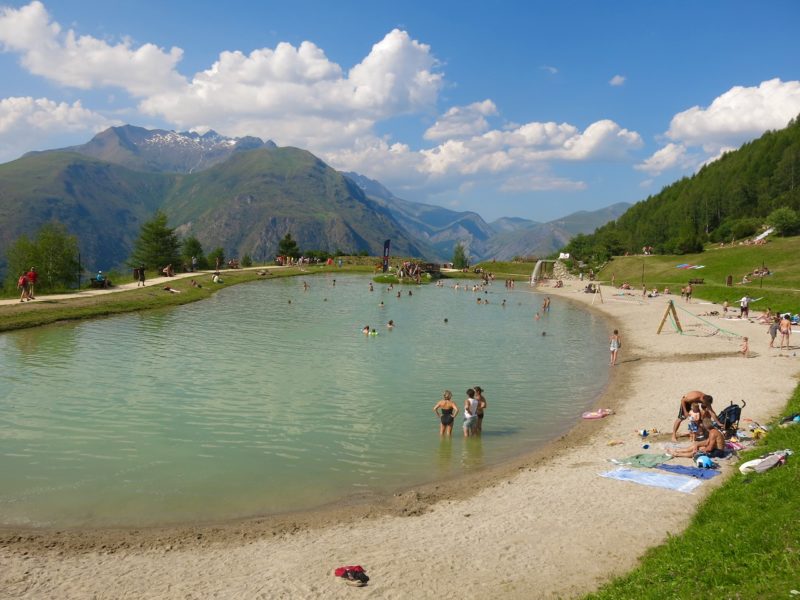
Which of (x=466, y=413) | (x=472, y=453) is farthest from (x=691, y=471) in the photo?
(x=466, y=413)

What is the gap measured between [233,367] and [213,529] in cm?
1911

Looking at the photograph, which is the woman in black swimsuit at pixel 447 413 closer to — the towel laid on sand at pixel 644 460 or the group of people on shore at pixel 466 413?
the group of people on shore at pixel 466 413

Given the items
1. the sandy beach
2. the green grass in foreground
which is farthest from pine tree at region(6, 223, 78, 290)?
the green grass in foreground

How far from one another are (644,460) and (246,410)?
15997 millimetres

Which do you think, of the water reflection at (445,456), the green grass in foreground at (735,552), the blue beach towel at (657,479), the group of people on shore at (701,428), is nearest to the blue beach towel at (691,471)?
the blue beach towel at (657,479)

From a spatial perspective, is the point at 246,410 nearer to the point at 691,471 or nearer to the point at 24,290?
the point at 691,471

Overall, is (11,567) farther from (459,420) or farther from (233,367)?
(233,367)

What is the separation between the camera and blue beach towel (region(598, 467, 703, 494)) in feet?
47.1

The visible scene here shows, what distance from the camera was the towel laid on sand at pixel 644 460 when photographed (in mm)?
16312

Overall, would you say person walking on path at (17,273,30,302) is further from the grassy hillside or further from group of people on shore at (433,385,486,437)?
the grassy hillside

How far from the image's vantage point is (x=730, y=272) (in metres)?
83.5

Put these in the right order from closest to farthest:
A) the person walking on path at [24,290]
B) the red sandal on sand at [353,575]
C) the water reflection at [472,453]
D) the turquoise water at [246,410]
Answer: the red sandal on sand at [353,575], the turquoise water at [246,410], the water reflection at [472,453], the person walking on path at [24,290]

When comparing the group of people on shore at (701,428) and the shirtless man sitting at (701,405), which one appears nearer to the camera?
the group of people on shore at (701,428)

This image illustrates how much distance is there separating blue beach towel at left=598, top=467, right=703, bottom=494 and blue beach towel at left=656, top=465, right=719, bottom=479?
267 mm
